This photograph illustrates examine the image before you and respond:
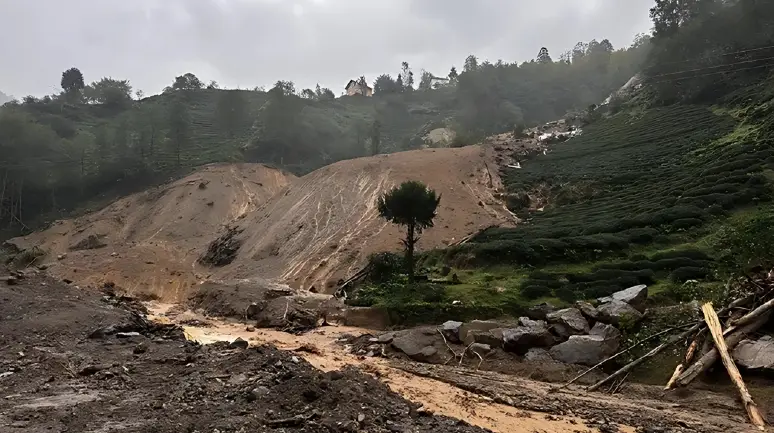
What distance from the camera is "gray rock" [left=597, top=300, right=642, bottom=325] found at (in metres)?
15.1

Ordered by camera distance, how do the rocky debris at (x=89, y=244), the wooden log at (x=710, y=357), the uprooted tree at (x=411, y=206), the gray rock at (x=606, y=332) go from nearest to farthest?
the wooden log at (x=710, y=357) < the gray rock at (x=606, y=332) < the uprooted tree at (x=411, y=206) < the rocky debris at (x=89, y=244)

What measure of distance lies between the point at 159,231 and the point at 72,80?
232 feet

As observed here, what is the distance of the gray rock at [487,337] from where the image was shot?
15.6 m

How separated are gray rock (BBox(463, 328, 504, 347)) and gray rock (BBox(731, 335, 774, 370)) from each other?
5.78 metres

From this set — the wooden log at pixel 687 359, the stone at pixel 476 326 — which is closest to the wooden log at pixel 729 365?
the wooden log at pixel 687 359

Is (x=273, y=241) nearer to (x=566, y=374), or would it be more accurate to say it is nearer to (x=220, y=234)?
(x=220, y=234)

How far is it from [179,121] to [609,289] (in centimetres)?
5584

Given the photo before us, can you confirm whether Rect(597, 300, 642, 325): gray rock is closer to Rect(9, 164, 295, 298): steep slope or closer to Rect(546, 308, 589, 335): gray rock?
Rect(546, 308, 589, 335): gray rock

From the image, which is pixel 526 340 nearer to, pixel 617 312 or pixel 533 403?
pixel 617 312

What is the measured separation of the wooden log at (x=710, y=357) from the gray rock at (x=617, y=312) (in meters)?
2.77

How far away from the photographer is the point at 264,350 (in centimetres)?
1175

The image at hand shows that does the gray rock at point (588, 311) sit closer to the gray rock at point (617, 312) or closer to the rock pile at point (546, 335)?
the rock pile at point (546, 335)

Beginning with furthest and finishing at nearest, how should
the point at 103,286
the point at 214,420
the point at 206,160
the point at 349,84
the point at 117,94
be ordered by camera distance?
the point at 349,84
the point at 117,94
the point at 206,160
the point at 103,286
the point at 214,420

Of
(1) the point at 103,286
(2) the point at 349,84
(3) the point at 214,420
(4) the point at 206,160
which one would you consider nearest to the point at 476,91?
(2) the point at 349,84
